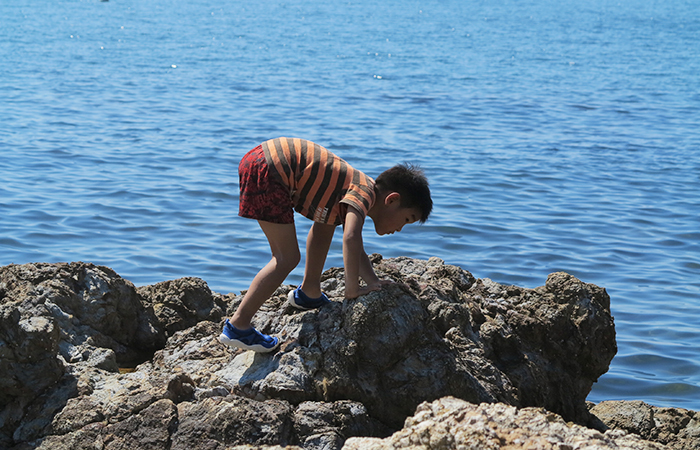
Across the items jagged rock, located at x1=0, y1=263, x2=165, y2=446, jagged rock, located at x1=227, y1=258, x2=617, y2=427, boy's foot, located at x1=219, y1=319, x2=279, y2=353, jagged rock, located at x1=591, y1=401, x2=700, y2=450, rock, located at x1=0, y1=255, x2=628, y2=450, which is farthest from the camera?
jagged rock, located at x1=591, y1=401, x2=700, y2=450

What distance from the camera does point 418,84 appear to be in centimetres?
2267

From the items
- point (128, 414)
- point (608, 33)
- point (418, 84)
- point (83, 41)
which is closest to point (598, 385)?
point (128, 414)

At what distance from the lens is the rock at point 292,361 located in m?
3.57

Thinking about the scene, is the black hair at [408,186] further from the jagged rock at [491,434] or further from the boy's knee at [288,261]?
the jagged rock at [491,434]

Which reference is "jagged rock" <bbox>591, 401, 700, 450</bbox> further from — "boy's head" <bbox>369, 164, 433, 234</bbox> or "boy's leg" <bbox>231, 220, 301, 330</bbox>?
"boy's leg" <bbox>231, 220, 301, 330</bbox>

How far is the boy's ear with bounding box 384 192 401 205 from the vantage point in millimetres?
4152

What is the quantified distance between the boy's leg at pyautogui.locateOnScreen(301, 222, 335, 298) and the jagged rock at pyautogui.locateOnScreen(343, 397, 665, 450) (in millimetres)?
1505

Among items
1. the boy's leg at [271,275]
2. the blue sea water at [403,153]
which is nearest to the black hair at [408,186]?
the boy's leg at [271,275]

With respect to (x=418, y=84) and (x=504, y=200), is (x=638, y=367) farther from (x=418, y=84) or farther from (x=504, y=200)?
(x=418, y=84)

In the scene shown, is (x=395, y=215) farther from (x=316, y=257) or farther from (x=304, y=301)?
(x=304, y=301)

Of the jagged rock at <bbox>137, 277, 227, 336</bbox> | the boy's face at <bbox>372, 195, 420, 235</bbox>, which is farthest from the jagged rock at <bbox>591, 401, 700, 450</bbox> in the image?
the jagged rock at <bbox>137, 277, 227, 336</bbox>

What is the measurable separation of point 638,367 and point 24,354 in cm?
453

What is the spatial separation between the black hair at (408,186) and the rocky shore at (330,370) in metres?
0.41

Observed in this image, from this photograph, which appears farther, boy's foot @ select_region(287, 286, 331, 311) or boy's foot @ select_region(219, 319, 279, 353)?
boy's foot @ select_region(287, 286, 331, 311)
